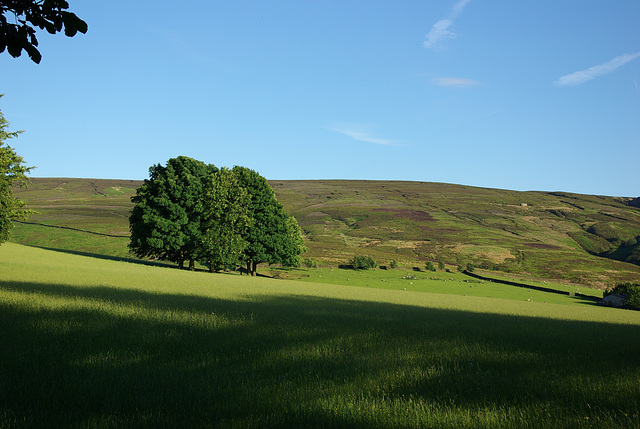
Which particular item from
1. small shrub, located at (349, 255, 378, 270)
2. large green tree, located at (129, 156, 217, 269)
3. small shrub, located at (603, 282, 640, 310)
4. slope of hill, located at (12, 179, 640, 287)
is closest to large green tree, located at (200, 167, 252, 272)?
large green tree, located at (129, 156, 217, 269)

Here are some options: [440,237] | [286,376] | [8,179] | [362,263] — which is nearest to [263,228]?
[8,179]

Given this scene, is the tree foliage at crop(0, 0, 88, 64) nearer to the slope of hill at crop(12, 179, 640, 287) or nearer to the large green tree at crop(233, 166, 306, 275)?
the large green tree at crop(233, 166, 306, 275)

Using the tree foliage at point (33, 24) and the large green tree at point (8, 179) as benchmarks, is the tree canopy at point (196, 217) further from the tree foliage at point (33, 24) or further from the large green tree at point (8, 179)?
the tree foliage at point (33, 24)

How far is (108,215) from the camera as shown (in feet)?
499

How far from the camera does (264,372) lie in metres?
6.58

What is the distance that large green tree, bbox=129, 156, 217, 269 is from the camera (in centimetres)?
4419

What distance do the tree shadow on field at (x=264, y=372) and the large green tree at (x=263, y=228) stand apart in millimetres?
39000

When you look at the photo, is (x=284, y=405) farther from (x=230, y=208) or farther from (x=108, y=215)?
(x=108, y=215)

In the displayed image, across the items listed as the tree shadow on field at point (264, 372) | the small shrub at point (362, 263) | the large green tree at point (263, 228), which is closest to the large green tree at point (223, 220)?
the large green tree at point (263, 228)

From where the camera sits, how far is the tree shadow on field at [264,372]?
16.2ft

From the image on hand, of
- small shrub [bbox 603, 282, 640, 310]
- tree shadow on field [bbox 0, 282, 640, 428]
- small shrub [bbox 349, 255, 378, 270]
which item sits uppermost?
Result: tree shadow on field [bbox 0, 282, 640, 428]

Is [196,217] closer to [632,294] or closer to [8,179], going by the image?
[8,179]

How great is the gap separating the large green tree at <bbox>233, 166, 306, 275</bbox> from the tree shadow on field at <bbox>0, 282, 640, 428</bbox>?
3900 centimetres

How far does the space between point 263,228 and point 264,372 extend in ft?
147
